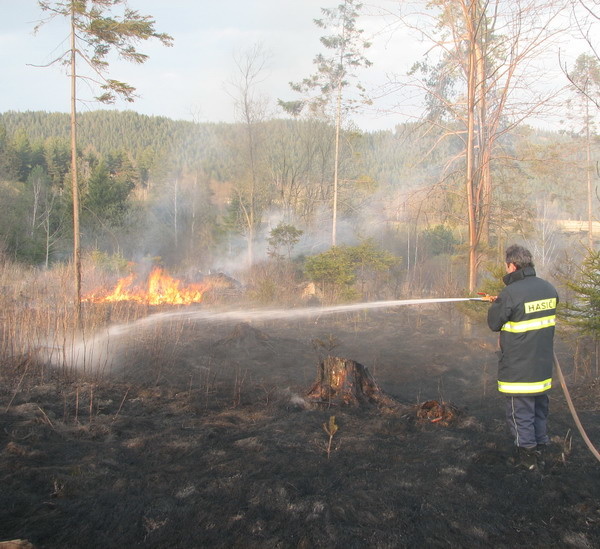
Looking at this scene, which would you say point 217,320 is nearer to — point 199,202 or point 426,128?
point 426,128

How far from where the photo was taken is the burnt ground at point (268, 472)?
3.29 m

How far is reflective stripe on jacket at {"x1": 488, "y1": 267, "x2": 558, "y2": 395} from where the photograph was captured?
180 inches

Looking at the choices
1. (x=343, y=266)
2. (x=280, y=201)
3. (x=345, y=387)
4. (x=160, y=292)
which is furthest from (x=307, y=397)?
(x=280, y=201)

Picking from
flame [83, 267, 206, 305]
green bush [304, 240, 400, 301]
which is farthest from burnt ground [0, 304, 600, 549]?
flame [83, 267, 206, 305]

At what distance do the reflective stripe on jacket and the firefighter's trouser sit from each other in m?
0.12

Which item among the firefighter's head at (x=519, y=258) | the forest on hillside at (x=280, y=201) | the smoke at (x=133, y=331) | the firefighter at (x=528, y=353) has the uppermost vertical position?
the forest on hillside at (x=280, y=201)

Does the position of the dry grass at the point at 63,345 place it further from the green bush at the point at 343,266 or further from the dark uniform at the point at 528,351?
the green bush at the point at 343,266

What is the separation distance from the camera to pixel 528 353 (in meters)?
4.60

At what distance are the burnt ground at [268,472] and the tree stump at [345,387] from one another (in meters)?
0.25

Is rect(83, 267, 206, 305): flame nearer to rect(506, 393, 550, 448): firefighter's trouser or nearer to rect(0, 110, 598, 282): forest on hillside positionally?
rect(0, 110, 598, 282): forest on hillside

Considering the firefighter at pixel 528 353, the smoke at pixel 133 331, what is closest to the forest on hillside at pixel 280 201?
the smoke at pixel 133 331

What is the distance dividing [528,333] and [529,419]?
2.65 ft

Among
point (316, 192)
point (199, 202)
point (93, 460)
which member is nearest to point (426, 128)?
point (93, 460)

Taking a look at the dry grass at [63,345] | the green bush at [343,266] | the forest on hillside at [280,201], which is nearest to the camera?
the dry grass at [63,345]
